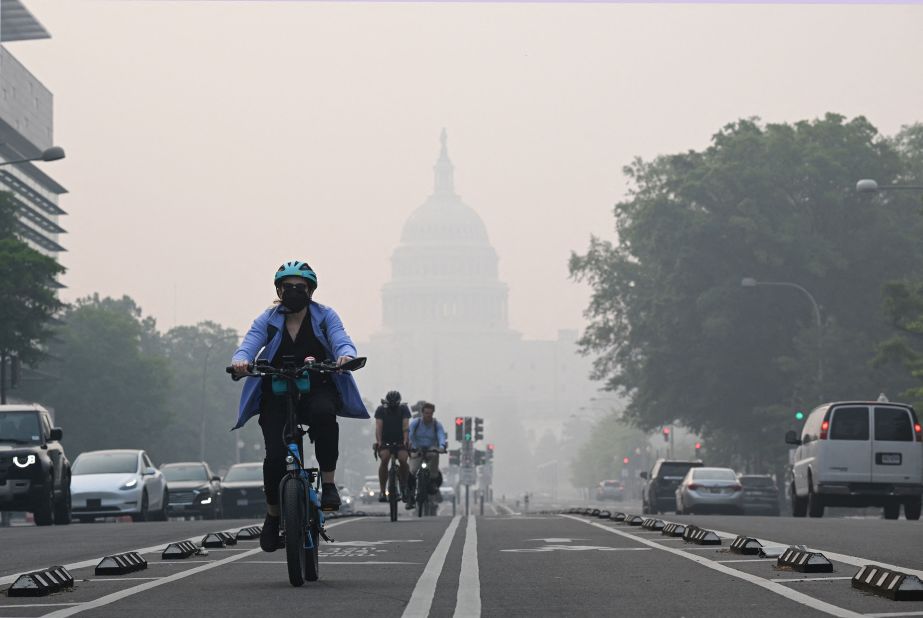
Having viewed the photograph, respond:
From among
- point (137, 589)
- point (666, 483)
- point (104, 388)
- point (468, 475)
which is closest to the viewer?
point (137, 589)

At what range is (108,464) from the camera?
34.6 m

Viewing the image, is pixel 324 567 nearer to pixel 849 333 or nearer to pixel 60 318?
pixel 849 333

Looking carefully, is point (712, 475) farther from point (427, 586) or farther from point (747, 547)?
point (427, 586)

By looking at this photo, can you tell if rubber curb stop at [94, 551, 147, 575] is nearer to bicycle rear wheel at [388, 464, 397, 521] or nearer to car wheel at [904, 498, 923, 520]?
bicycle rear wheel at [388, 464, 397, 521]

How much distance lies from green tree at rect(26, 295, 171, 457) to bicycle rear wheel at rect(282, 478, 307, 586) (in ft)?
240

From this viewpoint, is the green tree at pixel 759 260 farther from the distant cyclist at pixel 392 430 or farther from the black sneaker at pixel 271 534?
the black sneaker at pixel 271 534

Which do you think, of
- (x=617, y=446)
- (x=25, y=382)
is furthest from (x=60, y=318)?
(x=617, y=446)

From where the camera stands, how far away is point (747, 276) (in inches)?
2685

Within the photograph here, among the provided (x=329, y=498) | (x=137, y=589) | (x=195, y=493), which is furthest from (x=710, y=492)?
(x=137, y=589)

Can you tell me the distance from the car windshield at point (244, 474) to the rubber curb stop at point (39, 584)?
31034mm

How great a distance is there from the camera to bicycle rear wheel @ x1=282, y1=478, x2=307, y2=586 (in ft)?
36.6

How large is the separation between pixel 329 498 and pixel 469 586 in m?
1.00

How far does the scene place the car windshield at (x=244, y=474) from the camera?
140ft

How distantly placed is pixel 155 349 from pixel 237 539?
101218 millimetres
